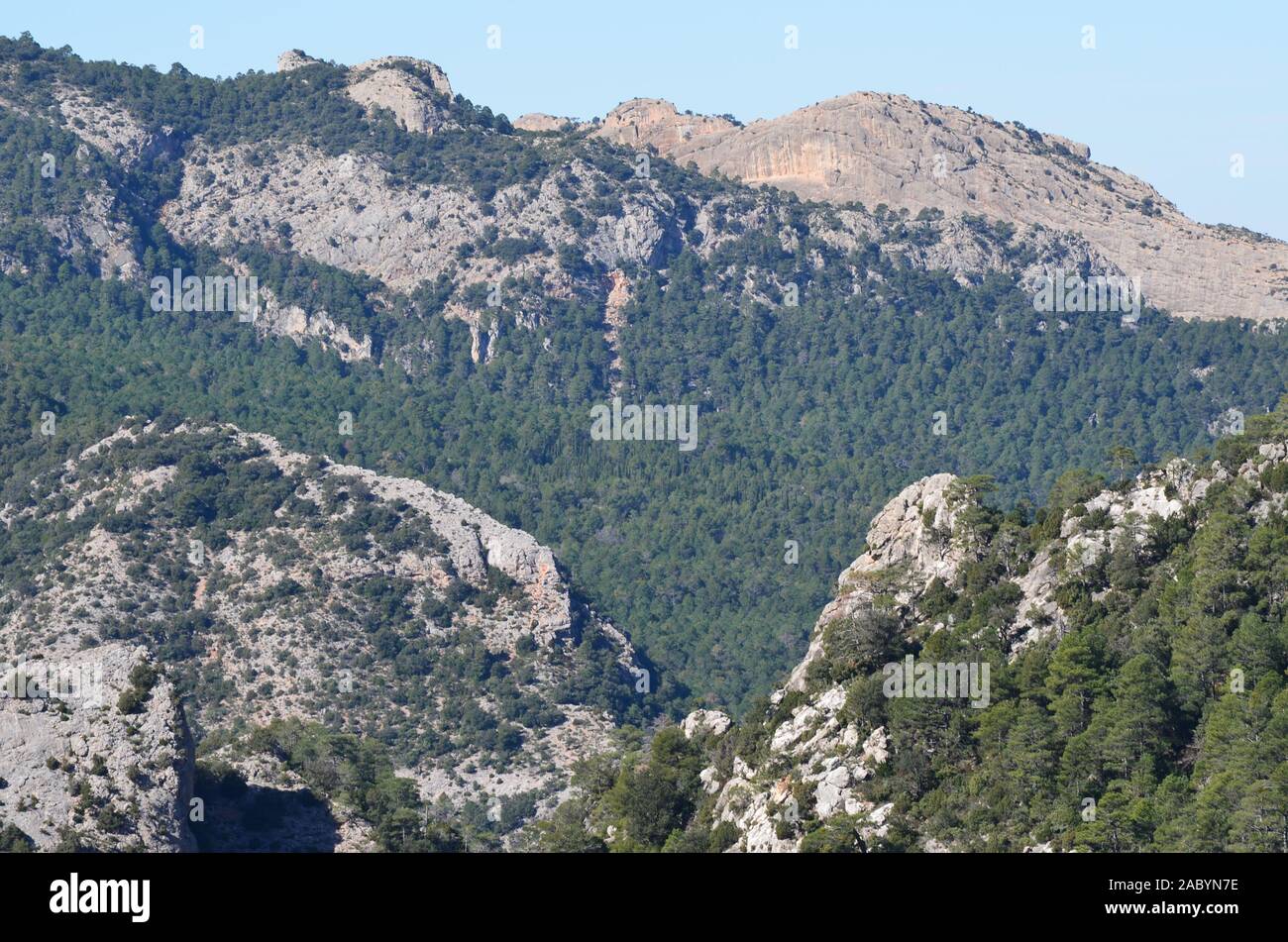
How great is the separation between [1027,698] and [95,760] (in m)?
29.2

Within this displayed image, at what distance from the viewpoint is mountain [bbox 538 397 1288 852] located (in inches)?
2872

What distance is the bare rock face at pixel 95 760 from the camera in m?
80.8

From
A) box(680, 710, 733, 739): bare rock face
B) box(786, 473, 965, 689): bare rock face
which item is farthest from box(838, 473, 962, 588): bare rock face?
box(680, 710, 733, 739): bare rock face

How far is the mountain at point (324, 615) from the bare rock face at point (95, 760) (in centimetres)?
968

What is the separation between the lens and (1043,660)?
82312mm

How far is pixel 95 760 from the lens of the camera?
8350cm

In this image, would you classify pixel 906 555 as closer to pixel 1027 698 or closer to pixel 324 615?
pixel 1027 698

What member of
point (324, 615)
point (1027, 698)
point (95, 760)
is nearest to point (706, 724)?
point (1027, 698)

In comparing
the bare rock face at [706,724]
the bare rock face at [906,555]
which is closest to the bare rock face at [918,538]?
the bare rock face at [906,555]

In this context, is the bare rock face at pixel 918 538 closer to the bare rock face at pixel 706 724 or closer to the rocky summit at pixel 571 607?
the rocky summit at pixel 571 607

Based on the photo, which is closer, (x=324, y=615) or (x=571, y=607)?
(x=324, y=615)

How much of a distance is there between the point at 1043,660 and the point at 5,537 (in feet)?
218
